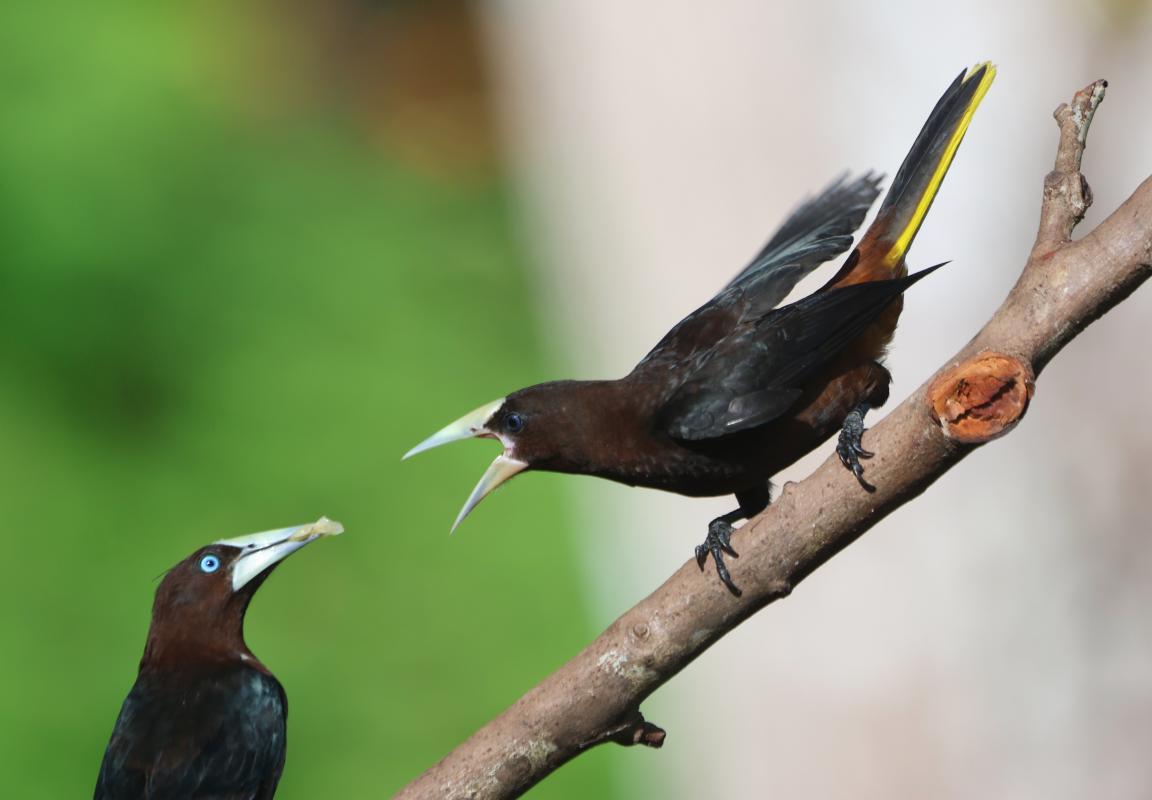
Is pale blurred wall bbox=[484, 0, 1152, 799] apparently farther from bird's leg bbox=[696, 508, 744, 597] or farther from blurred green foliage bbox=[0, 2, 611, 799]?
bird's leg bbox=[696, 508, 744, 597]

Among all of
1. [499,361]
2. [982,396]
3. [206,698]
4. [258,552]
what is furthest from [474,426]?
[499,361]

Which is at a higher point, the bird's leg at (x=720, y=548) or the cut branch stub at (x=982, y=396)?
the bird's leg at (x=720, y=548)

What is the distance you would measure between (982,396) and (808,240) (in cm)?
148

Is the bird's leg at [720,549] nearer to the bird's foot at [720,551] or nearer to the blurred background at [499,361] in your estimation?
the bird's foot at [720,551]

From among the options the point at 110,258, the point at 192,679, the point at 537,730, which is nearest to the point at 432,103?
the point at 110,258

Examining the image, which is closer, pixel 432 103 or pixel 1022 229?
pixel 1022 229

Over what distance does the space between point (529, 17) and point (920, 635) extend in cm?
451

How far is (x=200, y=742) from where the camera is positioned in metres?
3.46

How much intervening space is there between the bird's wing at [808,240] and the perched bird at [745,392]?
0.13 meters

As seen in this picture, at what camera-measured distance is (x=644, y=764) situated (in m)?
6.61

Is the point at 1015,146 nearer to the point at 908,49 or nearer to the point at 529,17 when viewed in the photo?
the point at 908,49

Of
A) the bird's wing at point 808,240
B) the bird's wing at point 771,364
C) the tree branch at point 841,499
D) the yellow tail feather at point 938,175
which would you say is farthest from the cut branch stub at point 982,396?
the bird's wing at point 808,240

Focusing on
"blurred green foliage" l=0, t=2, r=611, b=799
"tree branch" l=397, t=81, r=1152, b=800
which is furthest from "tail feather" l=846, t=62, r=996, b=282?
"blurred green foliage" l=0, t=2, r=611, b=799

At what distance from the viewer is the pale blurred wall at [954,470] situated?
455cm
